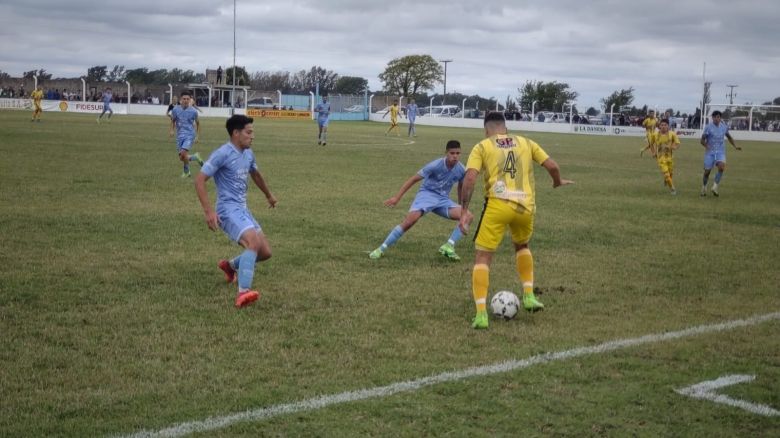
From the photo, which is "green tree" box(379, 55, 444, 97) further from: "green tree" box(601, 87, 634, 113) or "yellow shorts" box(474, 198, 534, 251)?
"yellow shorts" box(474, 198, 534, 251)

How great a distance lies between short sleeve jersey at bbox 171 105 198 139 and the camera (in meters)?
22.0

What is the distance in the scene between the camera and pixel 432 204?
1138cm

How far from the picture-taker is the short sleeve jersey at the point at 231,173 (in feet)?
27.8

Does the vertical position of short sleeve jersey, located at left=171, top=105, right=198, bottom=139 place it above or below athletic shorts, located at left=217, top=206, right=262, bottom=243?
above

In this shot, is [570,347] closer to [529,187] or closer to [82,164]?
[529,187]

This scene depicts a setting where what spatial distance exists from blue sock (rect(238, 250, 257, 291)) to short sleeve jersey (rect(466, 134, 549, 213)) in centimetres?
236

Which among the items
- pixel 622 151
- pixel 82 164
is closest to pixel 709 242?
pixel 82 164

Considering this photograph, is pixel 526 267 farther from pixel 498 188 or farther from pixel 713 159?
pixel 713 159

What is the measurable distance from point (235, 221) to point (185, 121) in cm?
1451

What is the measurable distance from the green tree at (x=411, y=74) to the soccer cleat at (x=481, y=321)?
10627cm

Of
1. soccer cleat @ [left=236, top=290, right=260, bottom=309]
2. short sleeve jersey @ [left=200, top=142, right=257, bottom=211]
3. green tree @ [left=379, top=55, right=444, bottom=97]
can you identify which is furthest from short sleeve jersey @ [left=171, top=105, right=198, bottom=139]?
green tree @ [left=379, top=55, right=444, bottom=97]

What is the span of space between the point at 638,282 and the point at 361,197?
27.5 feet

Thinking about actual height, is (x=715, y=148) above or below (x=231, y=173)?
above

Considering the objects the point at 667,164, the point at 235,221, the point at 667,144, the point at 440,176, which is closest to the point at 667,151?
the point at 667,144
